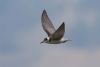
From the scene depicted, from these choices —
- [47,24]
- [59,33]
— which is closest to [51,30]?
[47,24]

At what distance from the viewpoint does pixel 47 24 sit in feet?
107

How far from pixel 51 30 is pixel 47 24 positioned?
0.71 meters

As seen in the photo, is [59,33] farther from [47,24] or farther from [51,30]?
[47,24]

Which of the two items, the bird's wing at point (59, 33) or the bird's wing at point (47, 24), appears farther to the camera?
the bird's wing at point (47, 24)

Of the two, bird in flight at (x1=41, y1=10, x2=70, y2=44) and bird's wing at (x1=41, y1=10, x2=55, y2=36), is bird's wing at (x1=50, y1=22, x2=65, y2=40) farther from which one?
bird's wing at (x1=41, y1=10, x2=55, y2=36)

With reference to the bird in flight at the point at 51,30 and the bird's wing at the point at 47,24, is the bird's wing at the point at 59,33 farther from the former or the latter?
the bird's wing at the point at 47,24

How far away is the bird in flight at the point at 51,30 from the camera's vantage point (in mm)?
26070

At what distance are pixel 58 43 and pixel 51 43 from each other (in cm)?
66

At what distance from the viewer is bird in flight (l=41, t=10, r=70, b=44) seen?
26070mm

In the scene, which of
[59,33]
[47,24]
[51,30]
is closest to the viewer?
[59,33]

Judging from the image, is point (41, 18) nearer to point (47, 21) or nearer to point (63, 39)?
point (47, 21)

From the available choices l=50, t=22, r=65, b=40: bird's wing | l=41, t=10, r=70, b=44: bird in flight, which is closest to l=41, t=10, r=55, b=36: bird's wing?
l=41, t=10, r=70, b=44: bird in flight

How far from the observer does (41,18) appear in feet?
105

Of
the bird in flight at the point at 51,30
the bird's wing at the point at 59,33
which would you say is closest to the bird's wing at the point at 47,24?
the bird in flight at the point at 51,30
